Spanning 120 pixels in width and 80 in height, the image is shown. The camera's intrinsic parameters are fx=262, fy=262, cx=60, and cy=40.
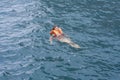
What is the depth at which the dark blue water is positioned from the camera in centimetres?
1927

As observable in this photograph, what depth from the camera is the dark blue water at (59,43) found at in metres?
19.3

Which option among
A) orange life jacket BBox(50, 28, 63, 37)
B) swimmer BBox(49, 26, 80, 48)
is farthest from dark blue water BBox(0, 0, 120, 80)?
orange life jacket BBox(50, 28, 63, 37)

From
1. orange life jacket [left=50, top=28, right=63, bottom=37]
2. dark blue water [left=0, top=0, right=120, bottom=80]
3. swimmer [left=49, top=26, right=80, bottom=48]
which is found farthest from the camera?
orange life jacket [left=50, top=28, right=63, bottom=37]

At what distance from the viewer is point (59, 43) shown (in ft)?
74.6

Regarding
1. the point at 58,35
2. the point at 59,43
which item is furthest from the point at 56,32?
the point at 59,43

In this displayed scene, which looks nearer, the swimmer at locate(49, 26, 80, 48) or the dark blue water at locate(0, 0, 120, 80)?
the dark blue water at locate(0, 0, 120, 80)

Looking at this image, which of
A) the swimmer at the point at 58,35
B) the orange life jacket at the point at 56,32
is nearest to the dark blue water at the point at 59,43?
the swimmer at the point at 58,35

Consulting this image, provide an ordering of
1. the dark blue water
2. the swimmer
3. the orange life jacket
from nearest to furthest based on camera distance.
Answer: the dark blue water
the swimmer
the orange life jacket

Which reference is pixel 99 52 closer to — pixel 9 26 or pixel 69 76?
pixel 69 76

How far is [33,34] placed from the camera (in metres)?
24.2

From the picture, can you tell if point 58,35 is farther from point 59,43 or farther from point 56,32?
point 59,43

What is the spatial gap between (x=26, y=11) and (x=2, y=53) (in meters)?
8.83

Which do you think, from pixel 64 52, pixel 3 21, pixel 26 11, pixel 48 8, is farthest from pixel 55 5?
pixel 64 52

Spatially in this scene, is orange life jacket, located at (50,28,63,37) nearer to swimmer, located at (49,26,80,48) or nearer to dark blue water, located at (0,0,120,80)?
swimmer, located at (49,26,80,48)
